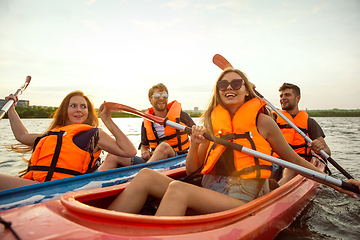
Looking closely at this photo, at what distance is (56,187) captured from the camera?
6.48 ft

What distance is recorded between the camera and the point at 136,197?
172cm

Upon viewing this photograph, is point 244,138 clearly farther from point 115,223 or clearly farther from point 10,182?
point 10,182

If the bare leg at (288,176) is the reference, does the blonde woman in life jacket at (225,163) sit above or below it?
above

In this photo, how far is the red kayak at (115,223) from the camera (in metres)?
1.08

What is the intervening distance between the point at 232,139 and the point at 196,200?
739 millimetres

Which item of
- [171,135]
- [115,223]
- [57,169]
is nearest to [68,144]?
[57,169]

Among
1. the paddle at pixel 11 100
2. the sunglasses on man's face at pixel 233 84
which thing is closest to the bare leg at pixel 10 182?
the paddle at pixel 11 100

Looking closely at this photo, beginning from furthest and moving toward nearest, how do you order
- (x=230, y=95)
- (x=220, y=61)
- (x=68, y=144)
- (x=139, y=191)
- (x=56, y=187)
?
(x=220, y=61)
(x=68, y=144)
(x=230, y=95)
(x=56, y=187)
(x=139, y=191)

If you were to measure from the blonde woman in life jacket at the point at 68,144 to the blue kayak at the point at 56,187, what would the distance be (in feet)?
0.49

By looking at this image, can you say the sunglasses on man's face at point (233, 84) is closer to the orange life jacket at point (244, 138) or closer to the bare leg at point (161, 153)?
the orange life jacket at point (244, 138)

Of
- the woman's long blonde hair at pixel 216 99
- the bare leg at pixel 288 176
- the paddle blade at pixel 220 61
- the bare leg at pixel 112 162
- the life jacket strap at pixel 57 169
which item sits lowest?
the bare leg at pixel 288 176

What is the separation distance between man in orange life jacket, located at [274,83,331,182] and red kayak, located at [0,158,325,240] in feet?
8.97

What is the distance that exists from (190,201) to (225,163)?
2.07 feet

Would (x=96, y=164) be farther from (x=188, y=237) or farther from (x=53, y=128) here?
(x=188, y=237)
